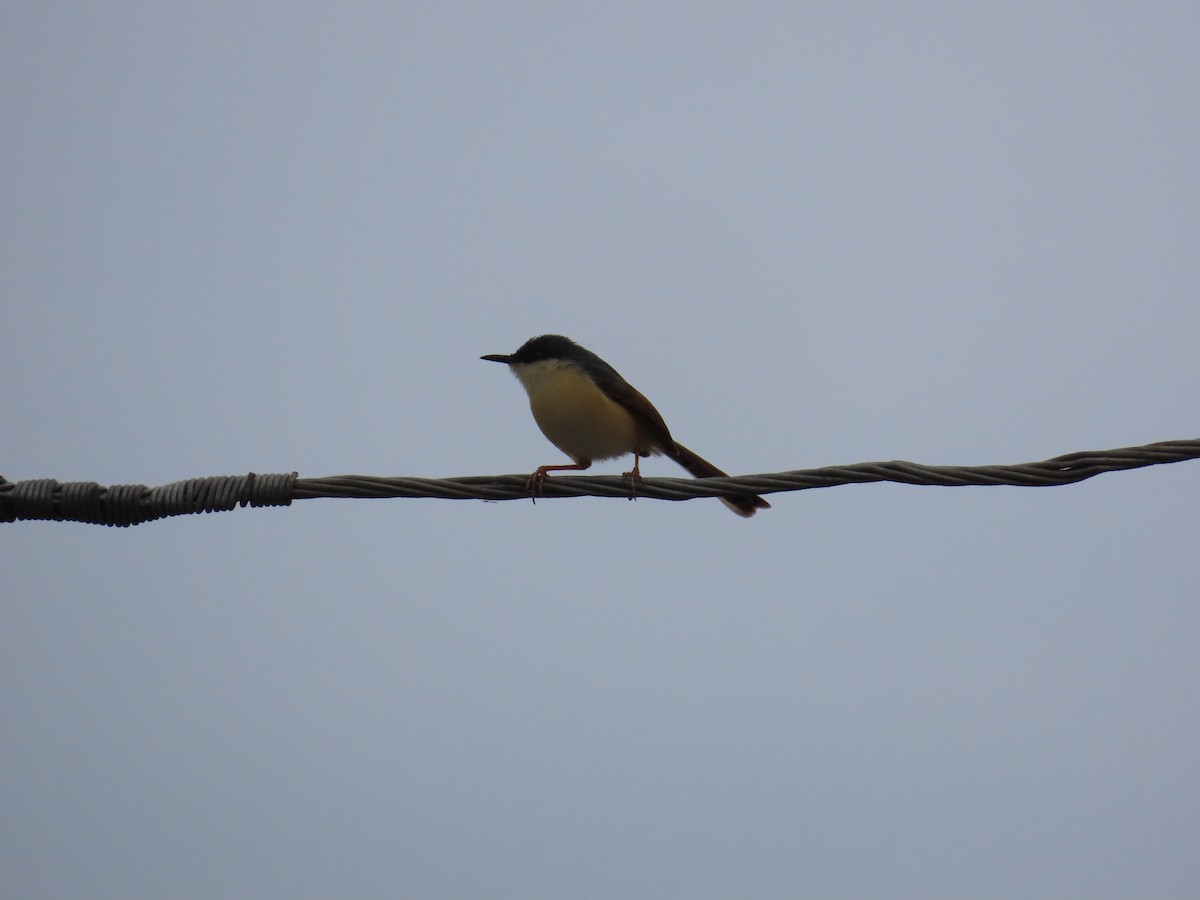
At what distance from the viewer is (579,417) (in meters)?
6.26

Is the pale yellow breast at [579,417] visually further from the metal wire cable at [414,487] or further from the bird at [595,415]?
the metal wire cable at [414,487]

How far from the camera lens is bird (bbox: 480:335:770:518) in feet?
20.6

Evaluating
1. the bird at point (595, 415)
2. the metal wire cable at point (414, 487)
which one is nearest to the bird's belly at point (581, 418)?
the bird at point (595, 415)

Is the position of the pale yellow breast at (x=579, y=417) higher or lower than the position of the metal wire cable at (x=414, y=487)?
higher

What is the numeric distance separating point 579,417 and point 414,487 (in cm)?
238

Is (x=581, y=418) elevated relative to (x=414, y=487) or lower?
elevated

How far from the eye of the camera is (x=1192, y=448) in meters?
3.73

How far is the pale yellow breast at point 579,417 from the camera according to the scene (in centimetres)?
626

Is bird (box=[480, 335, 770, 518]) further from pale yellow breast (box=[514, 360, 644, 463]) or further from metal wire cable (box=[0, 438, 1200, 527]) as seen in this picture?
metal wire cable (box=[0, 438, 1200, 527])

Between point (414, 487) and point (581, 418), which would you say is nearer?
point (414, 487)

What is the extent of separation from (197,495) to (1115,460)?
3.39 metres

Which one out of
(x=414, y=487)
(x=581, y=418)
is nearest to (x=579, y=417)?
(x=581, y=418)

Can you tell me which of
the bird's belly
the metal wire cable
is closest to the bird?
the bird's belly

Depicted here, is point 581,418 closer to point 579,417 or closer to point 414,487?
point 579,417
